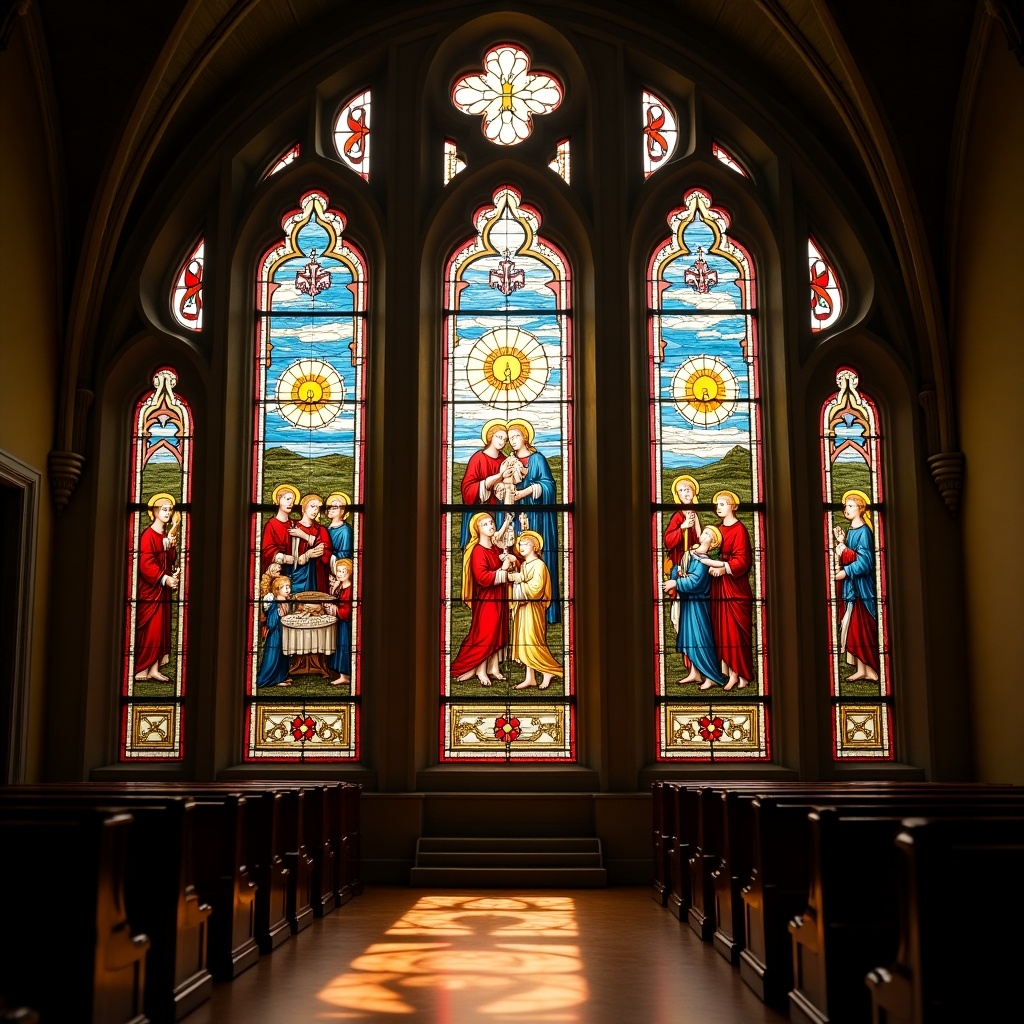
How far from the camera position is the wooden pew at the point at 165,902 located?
4309 mm

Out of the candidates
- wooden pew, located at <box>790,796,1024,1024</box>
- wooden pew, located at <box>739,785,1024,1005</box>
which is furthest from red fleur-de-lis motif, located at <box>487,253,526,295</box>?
wooden pew, located at <box>790,796,1024,1024</box>

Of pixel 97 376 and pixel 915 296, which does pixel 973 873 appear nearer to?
pixel 915 296

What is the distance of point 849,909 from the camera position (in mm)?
4129

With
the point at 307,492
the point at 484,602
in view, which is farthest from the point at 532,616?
the point at 307,492

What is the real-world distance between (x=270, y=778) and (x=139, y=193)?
4.77 metres

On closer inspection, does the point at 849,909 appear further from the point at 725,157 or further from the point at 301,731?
the point at 725,157

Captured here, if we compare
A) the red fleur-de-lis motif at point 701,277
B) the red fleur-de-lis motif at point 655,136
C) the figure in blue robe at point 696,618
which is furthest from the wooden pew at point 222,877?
the red fleur-de-lis motif at point 655,136

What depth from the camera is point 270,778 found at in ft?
30.6

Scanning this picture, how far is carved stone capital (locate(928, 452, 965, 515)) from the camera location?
9.44 meters

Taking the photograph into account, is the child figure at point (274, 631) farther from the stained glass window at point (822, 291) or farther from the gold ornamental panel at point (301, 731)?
the stained glass window at point (822, 291)

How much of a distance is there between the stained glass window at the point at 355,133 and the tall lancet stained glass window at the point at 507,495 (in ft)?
3.51

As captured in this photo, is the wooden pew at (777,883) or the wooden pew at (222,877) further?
the wooden pew at (222,877)

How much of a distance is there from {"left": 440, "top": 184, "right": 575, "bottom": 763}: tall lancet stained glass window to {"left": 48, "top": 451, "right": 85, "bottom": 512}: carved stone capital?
9.17 feet

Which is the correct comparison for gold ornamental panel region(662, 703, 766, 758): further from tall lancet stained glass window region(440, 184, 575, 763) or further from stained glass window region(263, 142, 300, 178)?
stained glass window region(263, 142, 300, 178)
